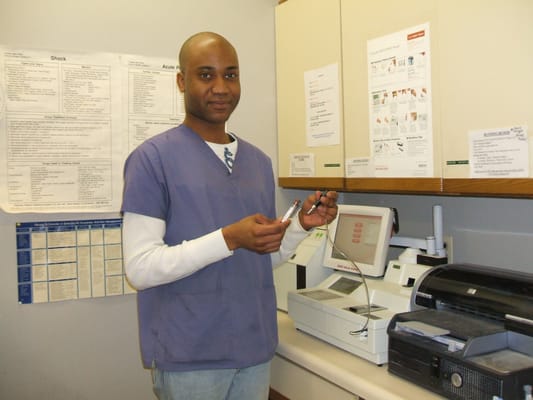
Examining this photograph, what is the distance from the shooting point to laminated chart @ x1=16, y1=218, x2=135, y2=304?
175cm

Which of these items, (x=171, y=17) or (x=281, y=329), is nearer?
(x=281, y=329)

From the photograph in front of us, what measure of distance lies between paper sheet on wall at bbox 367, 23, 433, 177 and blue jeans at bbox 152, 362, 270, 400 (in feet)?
2.49

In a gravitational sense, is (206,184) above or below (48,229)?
above

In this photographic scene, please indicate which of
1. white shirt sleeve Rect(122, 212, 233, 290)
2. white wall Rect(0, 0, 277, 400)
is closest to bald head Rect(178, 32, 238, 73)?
white shirt sleeve Rect(122, 212, 233, 290)

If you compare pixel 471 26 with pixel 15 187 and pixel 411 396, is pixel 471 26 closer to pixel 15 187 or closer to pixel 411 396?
pixel 411 396

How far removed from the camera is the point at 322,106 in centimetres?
190

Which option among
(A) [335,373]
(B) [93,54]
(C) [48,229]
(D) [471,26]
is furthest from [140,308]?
(D) [471,26]

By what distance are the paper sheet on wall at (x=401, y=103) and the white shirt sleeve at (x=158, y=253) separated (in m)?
0.70

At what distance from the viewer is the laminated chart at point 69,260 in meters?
1.75

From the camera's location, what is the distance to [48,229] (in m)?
1.78

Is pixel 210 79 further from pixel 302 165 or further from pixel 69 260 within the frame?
pixel 69 260

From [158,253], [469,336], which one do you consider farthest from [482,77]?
[158,253]

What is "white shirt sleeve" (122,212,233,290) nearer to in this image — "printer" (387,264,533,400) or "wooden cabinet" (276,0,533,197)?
"printer" (387,264,533,400)

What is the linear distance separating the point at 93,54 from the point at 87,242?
0.69 m
